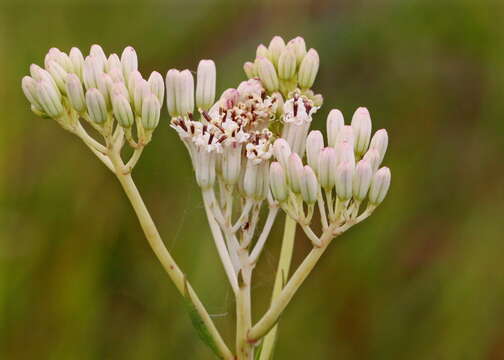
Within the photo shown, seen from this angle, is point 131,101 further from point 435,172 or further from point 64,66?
point 435,172

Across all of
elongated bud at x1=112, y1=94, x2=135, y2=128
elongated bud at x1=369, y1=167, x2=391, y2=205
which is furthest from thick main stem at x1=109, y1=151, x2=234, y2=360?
elongated bud at x1=369, y1=167, x2=391, y2=205

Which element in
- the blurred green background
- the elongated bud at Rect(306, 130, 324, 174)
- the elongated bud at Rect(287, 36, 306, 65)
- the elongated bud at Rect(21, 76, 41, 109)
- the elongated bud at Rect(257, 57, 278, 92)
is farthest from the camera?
the blurred green background

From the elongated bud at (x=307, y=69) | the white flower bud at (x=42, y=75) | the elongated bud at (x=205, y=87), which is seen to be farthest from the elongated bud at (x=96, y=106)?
the elongated bud at (x=307, y=69)

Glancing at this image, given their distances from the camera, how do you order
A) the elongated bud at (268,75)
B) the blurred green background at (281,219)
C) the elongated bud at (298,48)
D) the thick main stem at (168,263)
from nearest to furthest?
the thick main stem at (168,263)
the elongated bud at (268,75)
the elongated bud at (298,48)
the blurred green background at (281,219)

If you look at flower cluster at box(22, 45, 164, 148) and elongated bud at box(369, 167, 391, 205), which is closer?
elongated bud at box(369, 167, 391, 205)

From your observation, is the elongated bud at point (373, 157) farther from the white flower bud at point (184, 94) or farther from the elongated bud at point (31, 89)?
the elongated bud at point (31, 89)

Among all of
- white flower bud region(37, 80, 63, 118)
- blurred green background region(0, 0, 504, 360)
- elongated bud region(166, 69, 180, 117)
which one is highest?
white flower bud region(37, 80, 63, 118)

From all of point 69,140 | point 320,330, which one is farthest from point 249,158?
point 69,140

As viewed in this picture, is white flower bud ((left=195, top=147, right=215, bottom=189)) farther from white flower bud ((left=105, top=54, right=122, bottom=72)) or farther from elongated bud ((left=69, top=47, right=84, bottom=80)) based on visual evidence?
elongated bud ((left=69, top=47, right=84, bottom=80))
